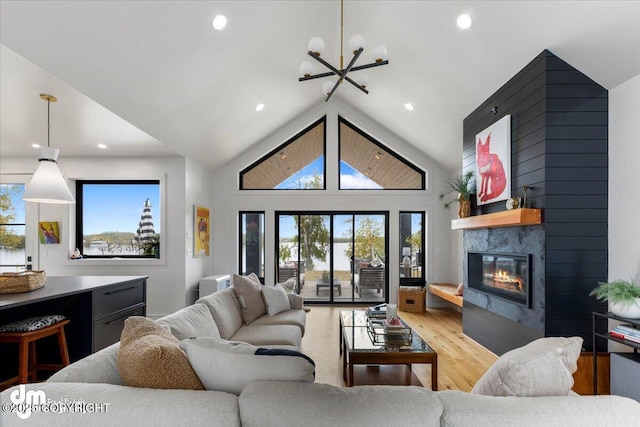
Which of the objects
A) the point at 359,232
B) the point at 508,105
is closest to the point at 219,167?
the point at 359,232

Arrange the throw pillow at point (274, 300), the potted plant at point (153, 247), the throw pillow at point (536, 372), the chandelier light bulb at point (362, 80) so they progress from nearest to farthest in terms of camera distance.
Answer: the throw pillow at point (536, 372) < the chandelier light bulb at point (362, 80) < the throw pillow at point (274, 300) < the potted plant at point (153, 247)

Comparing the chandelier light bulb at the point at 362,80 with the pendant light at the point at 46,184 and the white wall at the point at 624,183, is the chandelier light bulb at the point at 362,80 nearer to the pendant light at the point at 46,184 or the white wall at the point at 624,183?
the white wall at the point at 624,183

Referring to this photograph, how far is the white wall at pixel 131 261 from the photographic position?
5324 millimetres

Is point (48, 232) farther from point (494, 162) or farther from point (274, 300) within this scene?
point (494, 162)

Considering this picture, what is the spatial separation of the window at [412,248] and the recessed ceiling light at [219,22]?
15.4ft

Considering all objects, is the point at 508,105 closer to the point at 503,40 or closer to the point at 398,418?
the point at 503,40


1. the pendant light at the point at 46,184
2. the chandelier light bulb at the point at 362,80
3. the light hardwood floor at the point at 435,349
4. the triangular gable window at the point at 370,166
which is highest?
the chandelier light bulb at the point at 362,80

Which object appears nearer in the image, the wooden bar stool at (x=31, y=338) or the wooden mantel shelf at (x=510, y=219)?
the wooden bar stool at (x=31, y=338)

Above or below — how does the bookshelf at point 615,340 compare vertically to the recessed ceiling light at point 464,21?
below

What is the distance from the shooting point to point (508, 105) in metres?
3.72

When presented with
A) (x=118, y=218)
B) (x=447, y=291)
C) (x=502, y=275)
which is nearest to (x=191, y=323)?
(x=502, y=275)

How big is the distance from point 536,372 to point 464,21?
10.4 feet

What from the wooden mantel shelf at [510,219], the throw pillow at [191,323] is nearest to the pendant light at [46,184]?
the throw pillow at [191,323]

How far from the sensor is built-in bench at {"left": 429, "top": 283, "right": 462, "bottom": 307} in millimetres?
5264
